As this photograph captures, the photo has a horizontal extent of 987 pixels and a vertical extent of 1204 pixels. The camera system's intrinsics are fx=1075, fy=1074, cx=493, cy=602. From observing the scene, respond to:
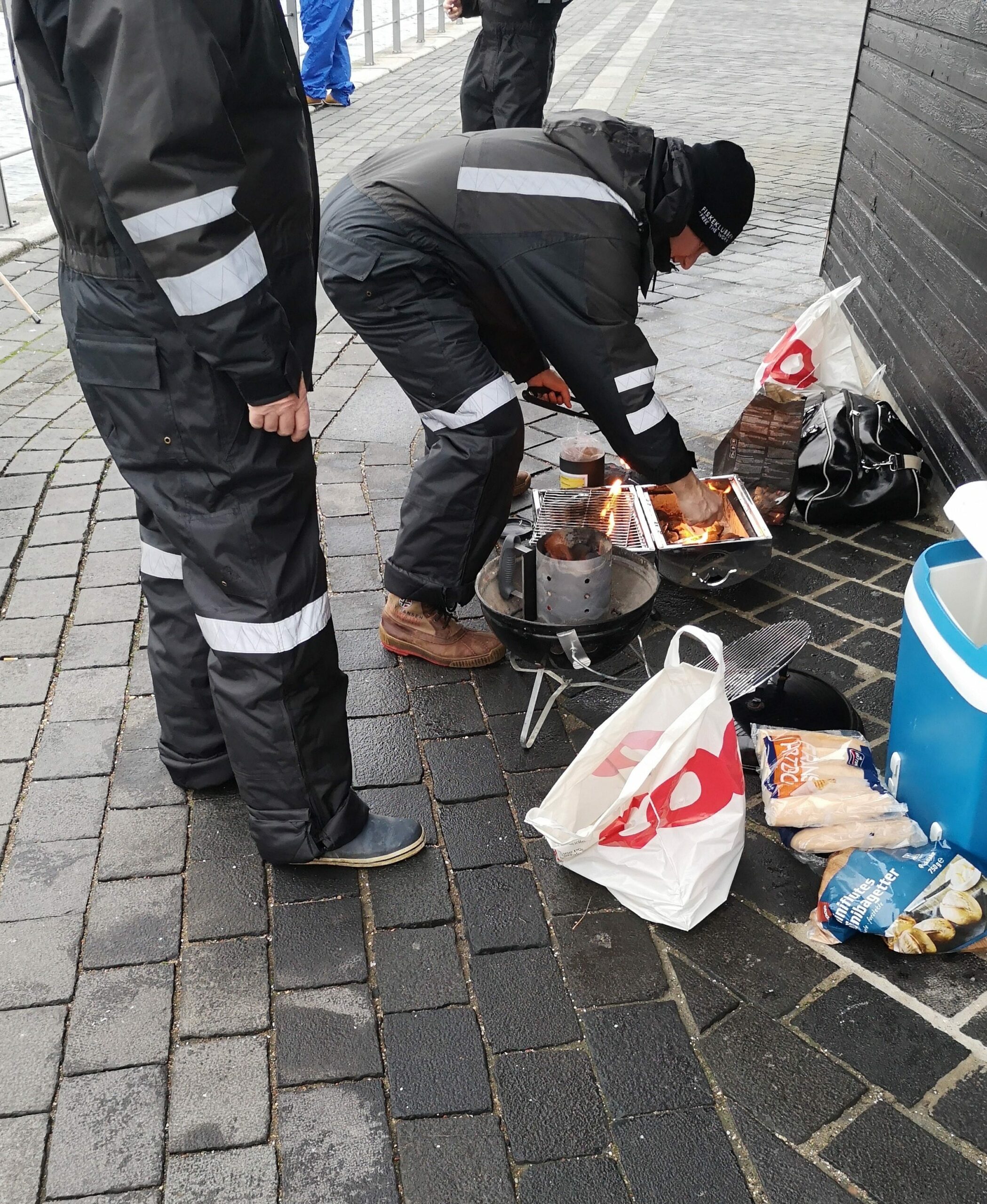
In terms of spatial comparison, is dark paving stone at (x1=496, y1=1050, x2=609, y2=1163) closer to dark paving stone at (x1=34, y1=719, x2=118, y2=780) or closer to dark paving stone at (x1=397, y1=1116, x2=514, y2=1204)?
dark paving stone at (x1=397, y1=1116, x2=514, y2=1204)

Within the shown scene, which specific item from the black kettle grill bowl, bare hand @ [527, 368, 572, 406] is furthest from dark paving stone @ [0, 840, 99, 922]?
bare hand @ [527, 368, 572, 406]

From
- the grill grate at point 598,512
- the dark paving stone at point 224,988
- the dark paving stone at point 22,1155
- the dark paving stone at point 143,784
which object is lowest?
the dark paving stone at point 143,784

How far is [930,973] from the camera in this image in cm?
252

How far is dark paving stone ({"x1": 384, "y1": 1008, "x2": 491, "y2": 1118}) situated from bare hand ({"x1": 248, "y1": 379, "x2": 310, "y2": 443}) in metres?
1.34

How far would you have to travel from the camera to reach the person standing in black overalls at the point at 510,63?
7355mm

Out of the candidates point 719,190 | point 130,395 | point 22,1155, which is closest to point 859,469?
point 719,190

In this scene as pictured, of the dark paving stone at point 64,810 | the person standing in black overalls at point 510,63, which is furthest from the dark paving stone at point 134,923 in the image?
the person standing in black overalls at point 510,63

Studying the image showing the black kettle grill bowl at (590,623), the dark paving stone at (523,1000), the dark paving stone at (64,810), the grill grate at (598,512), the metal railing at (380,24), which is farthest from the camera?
the metal railing at (380,24)

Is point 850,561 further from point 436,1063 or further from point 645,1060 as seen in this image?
point 436,1063

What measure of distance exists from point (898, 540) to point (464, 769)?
2242 mm

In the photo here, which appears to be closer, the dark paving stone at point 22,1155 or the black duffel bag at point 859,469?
the dark paving stone at point 22,1155

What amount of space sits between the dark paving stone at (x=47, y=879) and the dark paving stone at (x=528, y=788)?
1155 millimetres

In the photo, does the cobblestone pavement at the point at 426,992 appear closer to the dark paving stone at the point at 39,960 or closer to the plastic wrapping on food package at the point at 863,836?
the dark paving stone at the point at 39,960

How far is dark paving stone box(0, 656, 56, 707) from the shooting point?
11.5 feet
